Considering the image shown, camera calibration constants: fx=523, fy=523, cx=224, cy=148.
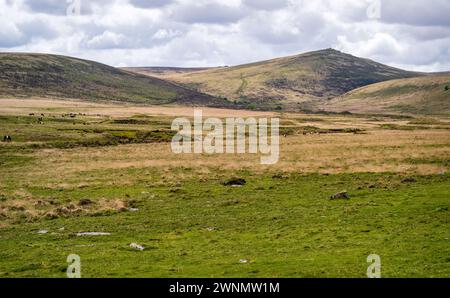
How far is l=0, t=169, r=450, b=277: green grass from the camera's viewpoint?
68.7 ft

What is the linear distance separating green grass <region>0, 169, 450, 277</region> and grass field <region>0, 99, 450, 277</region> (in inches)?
2.5

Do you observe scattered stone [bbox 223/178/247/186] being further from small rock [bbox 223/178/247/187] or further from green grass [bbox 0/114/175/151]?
green grass [bbox 0/114/175/151]

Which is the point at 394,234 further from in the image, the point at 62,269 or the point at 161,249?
the point at 62,269

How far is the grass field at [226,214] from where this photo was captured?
2169 centimetres

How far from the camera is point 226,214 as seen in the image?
32.9 m

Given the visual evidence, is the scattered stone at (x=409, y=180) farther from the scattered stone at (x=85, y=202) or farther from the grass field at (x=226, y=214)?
the scattered stone at (x=85, y=202)

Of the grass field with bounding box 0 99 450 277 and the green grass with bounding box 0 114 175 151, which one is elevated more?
the green grass with bounding box 0 114 175 151

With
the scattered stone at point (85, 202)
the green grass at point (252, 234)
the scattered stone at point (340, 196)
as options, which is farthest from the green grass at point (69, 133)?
the scattered stone at point (340, 196)

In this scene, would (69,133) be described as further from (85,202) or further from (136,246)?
(136,246)

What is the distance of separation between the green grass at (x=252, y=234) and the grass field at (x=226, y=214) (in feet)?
0.21

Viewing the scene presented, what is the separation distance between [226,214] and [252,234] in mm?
5424

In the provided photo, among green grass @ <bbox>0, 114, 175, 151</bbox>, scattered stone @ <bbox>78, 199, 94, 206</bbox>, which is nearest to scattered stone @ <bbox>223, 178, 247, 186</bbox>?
scattered stone @ <bbox>78, 199, 94, 206</bbox>

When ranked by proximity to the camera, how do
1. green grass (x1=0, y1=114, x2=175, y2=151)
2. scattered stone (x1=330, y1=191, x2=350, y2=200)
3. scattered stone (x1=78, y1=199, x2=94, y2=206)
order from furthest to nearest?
1. green grass (x1=0, y1=114, x2=175, y2=151)
2. scattered stone (x1=330, y1=191, x2=350, y2=200)
3. scattered stone (x1=78, y1=199, x2=94, y2=206)

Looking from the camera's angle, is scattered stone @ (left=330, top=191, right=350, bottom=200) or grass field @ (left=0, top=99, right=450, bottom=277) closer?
grass field @ (left=0, top=99, right=450, bottom=277)
